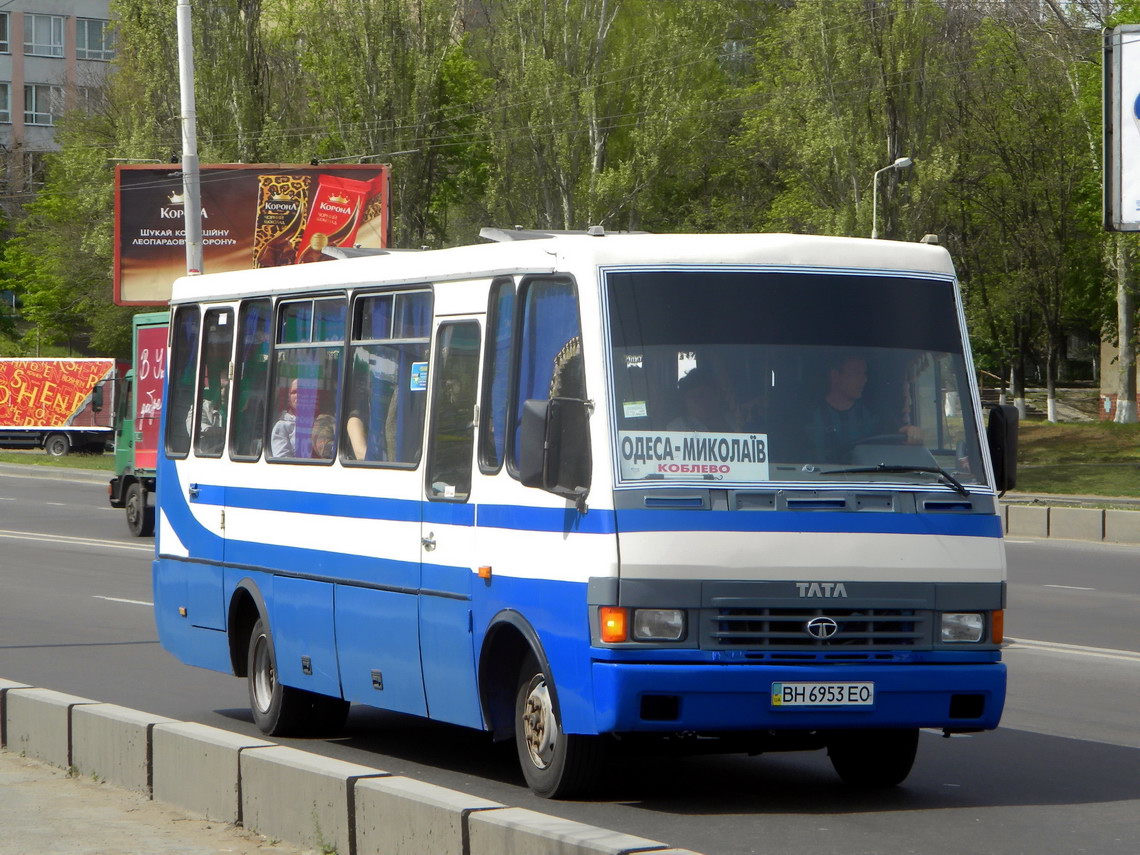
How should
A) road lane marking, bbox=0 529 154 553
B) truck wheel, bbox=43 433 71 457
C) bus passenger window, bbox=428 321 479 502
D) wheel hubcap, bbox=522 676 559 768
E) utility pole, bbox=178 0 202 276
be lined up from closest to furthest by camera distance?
wheel hubcap, bbox=522 676 559 768, bus passenger window, bbox=428 321 479 502, road lane marking, bbox=0 529 154 553, utility pole, bbox=178 0 202 276, truck wheel, bbox=43 433 71 457

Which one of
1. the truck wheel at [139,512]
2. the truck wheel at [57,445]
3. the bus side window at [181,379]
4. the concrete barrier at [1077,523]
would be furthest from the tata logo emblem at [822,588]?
the truck wheel at [57,445]

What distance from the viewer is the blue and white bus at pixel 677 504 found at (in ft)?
22.9

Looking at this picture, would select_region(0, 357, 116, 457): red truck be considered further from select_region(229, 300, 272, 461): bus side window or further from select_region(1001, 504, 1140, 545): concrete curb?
select_region(229, 300, 272, 461): bus side window

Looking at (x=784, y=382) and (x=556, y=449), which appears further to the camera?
(x=784, y=382)

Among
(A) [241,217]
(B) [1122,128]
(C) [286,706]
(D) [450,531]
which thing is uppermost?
(A) [241,217]

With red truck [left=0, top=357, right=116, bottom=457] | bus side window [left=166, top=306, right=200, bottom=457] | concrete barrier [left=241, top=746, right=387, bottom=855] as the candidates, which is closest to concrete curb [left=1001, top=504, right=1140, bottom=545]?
bus side window [left=166, top=306, right=200, bottom=457]

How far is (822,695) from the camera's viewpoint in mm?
7008

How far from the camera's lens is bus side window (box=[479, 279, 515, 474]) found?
25.3ft

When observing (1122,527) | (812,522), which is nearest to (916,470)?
(812,522)

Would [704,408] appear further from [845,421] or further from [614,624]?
[614,624]

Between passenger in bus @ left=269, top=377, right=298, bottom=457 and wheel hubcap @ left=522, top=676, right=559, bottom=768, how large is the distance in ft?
8.39

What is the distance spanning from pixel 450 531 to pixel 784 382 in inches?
65.2

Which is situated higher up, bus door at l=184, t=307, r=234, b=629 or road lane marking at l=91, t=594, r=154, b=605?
bus door at l=184, t=307, r=234, b=629

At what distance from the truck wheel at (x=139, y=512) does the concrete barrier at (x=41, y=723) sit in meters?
17.2
